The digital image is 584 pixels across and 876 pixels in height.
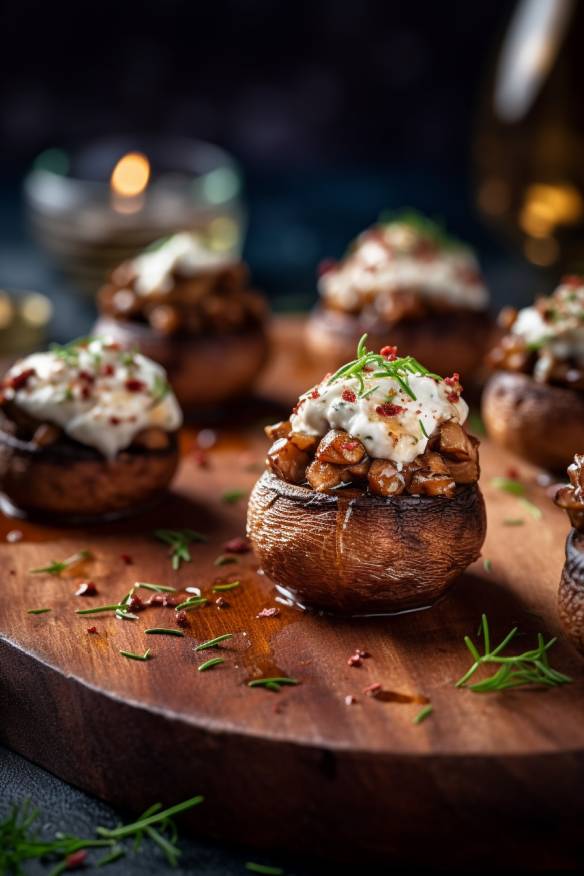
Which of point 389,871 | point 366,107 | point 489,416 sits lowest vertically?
point 389,871

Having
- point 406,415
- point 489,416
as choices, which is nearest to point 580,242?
point 489,416

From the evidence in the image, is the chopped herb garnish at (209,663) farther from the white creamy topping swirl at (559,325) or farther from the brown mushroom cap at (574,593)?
the white creamy topping swirl at (559,325)

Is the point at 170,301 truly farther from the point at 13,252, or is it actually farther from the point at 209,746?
the point at 13,252

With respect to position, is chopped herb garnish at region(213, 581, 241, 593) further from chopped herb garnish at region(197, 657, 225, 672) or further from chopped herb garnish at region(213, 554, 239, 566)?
chopped herb garnish at region(197, 657, 225, 672)

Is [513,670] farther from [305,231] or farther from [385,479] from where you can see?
[305,231]

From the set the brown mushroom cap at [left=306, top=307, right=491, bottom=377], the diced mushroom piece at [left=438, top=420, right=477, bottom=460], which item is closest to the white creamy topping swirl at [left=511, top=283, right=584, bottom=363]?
the brown mushroom cap at [left=306, top=307, right=491, bottom=377]

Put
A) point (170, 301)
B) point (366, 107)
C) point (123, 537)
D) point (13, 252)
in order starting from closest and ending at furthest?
point (123, 537), point (170, 301), point (13, 252), point (366, 107)

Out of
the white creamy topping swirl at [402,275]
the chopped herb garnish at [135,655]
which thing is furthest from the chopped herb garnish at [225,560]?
the white creamy topping swirl at [402,275]
